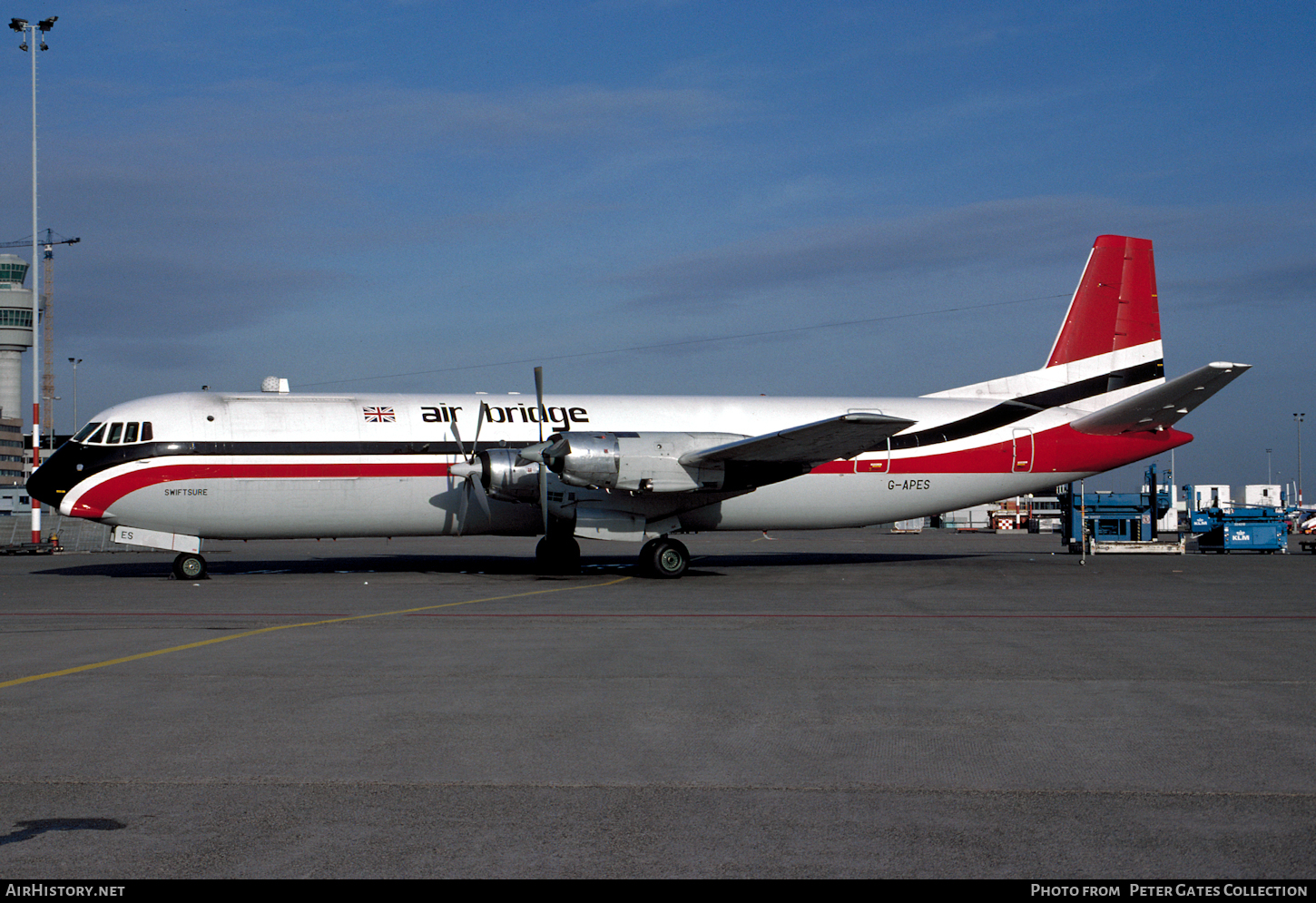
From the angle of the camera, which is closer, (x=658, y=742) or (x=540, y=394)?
(x=658, y=742)

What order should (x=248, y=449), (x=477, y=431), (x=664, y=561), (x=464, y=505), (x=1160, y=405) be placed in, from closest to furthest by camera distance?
(x=248, y=449)
(x=664, y=561)
(x=464, y=505)
(x=477, y=431)
(x=1160, y=405)

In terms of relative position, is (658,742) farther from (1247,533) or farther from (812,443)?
(1247,533)

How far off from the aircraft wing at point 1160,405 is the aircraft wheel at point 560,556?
1353cm

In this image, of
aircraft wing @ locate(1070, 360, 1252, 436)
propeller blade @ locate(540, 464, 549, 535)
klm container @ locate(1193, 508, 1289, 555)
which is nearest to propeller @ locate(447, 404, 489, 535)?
propeller blade @ locate(540, 464, 549, 535)

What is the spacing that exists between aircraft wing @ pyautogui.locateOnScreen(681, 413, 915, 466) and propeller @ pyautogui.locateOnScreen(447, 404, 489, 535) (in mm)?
4991

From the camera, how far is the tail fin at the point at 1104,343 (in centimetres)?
2855

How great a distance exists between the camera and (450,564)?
96.6ft

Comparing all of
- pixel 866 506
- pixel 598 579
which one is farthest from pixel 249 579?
pixel 866 506

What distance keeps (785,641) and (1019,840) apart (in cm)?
767

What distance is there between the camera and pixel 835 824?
18.3 ft

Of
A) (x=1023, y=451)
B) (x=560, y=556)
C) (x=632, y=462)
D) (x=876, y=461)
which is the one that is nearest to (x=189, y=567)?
(x=560, y=556)

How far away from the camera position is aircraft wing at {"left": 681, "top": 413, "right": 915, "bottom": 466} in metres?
21.5

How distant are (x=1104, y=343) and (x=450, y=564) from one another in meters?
19.1

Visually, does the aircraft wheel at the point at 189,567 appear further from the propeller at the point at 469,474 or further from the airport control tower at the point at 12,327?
the airport control tower at the point at 12,327
